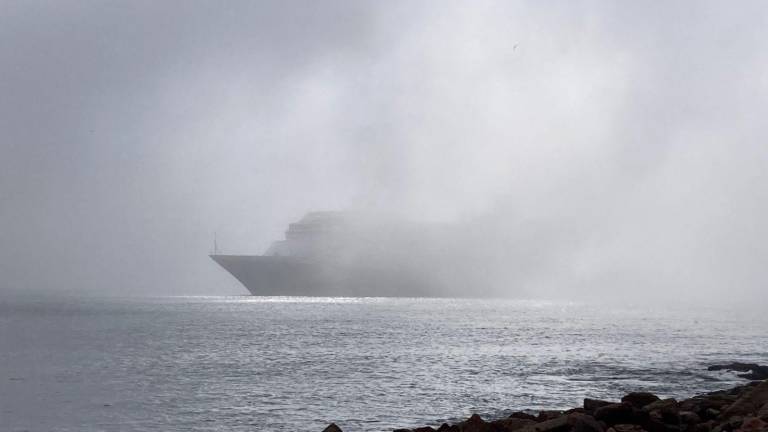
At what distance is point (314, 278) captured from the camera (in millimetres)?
135750

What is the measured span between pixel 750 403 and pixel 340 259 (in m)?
119

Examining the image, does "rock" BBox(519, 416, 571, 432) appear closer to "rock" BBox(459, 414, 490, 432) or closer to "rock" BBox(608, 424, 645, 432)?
"rock" BBox(608, 424, 645, 432)

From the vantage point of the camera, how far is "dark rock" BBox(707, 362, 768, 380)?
89.2ft

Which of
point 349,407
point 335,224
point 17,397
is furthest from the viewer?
point 335,224

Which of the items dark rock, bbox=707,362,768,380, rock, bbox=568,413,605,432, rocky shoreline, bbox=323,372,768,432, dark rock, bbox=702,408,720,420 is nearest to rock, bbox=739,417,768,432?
rocky shoreline, bbox=323,372,768,432

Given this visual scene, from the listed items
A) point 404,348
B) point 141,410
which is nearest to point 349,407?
point 141,410

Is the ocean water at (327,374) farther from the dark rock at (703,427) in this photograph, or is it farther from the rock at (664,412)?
the dark rock at (703,427)

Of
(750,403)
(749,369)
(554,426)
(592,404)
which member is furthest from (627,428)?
(749,369)

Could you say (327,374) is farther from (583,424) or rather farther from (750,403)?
(583,424)

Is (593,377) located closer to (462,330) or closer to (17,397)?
(17,397)

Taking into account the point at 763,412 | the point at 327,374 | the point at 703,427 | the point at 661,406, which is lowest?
the point at 327,374

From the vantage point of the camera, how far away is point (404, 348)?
42469 mm

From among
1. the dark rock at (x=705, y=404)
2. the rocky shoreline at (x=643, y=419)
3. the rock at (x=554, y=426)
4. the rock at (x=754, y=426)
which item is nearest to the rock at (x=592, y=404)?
the rocky shoreline at (x=643, y=419)

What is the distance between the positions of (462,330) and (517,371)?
90.3 feet
